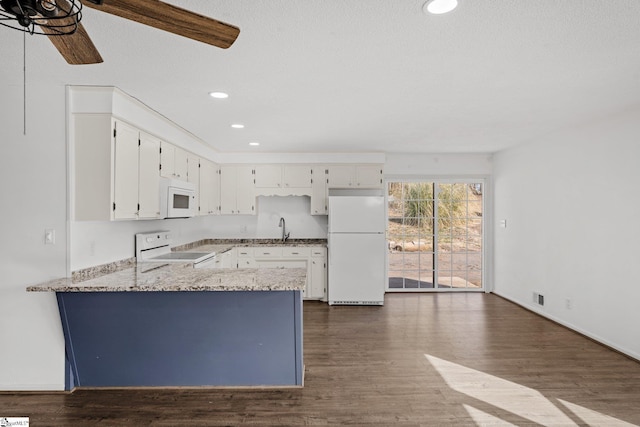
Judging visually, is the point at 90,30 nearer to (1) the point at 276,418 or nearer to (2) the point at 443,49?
(2) the point at 443,49

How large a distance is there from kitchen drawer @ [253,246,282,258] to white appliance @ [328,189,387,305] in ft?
2.60

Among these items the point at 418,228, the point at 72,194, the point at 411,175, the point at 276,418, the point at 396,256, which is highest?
the point at 411,175

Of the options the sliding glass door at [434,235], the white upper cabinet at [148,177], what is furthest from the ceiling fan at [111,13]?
the sliding glass door at [434,235]

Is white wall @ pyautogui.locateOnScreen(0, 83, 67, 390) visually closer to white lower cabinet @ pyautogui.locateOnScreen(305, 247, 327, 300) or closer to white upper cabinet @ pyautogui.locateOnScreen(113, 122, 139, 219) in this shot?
white upper cabinet @ pyautogui.locateOnScreen(113, 122, 139, 219)

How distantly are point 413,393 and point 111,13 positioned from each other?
2.80 meters

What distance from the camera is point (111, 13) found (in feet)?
3.73

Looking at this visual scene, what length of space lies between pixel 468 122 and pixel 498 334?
7.48 ft

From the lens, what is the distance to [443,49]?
199 centimetres

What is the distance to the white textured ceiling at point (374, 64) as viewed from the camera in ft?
5.45

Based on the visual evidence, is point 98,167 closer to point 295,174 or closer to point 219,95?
point 219,95

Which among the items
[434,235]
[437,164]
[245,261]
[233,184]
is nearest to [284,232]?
[245,261]

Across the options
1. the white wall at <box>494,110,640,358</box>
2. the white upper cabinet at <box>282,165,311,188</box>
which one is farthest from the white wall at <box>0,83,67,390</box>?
the white wall at <box>494,110,640,358</box>

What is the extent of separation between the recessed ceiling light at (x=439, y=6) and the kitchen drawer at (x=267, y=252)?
4.02 metres

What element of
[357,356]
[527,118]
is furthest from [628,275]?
[357,356]
